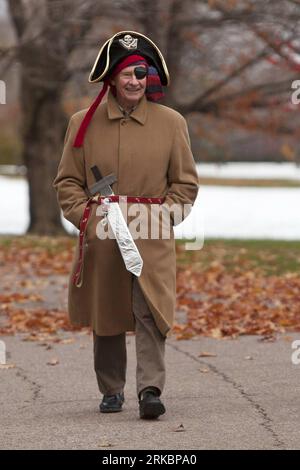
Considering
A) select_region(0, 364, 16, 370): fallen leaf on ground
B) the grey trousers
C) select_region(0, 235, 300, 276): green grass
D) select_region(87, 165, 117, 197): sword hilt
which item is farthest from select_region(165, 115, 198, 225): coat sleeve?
select_region(0, 235, 300, 276): green grass

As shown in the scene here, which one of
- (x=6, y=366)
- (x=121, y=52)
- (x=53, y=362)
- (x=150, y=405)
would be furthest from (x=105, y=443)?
(x=53, y=362)

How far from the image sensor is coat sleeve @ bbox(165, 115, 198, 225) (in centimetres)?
721

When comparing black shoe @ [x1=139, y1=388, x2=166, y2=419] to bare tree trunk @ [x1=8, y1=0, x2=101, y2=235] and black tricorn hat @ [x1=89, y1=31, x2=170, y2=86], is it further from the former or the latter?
bare tree trunk @ [x1=8, y1=0, x2=101, y2=235]

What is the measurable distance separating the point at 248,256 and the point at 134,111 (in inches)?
424

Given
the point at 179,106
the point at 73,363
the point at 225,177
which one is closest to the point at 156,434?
the point at 73,363

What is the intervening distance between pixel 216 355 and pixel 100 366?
8.18ft

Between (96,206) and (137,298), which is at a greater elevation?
(96,206)

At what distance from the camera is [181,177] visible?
23.7ft

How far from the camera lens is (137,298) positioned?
723cm

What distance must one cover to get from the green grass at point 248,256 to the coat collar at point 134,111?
28.4 feet

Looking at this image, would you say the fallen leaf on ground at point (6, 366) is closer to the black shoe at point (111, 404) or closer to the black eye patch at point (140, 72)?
the black shoe at point (111, 404)

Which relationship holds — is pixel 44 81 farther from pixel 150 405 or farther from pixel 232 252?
pixel 150 405

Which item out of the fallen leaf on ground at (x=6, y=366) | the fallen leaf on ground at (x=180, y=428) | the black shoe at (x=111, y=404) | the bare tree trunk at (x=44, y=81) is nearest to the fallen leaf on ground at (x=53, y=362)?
the fallen leaf on ground at (x=6, y=366)

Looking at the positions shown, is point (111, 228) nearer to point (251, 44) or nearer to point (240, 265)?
point (240, 265)
